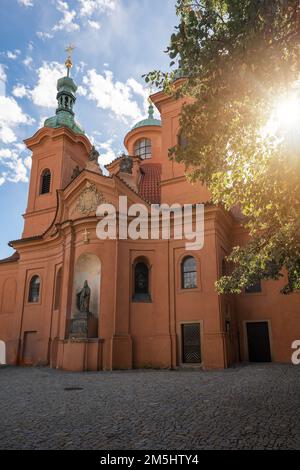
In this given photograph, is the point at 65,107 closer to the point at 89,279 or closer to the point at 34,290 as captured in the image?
the point at 34,290

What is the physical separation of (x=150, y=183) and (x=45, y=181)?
7.84 m

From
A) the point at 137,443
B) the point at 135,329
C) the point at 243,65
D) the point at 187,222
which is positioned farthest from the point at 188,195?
the point at 137,443

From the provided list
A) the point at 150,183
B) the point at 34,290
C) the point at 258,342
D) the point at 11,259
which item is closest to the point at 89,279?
the point at 34,290

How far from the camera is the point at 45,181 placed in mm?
25531

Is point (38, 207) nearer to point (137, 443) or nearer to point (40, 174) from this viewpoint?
point (40, 174)

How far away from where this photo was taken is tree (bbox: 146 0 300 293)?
5.26 metres

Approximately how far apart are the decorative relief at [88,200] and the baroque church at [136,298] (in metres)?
0.06

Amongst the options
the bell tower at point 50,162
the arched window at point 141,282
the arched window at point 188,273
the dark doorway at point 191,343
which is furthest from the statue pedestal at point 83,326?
the bell tower at point 50,162

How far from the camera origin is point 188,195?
19.2 m

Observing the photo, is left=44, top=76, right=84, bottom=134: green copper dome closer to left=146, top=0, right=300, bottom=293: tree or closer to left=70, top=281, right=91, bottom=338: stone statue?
left=70, top=281, right=91, bottom=338: stone statue

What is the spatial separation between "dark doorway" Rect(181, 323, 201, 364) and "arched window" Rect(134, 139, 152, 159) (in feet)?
53.2

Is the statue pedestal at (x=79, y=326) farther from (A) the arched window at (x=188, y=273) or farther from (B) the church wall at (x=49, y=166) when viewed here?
(B) the church wall at (x=49, y=166)
